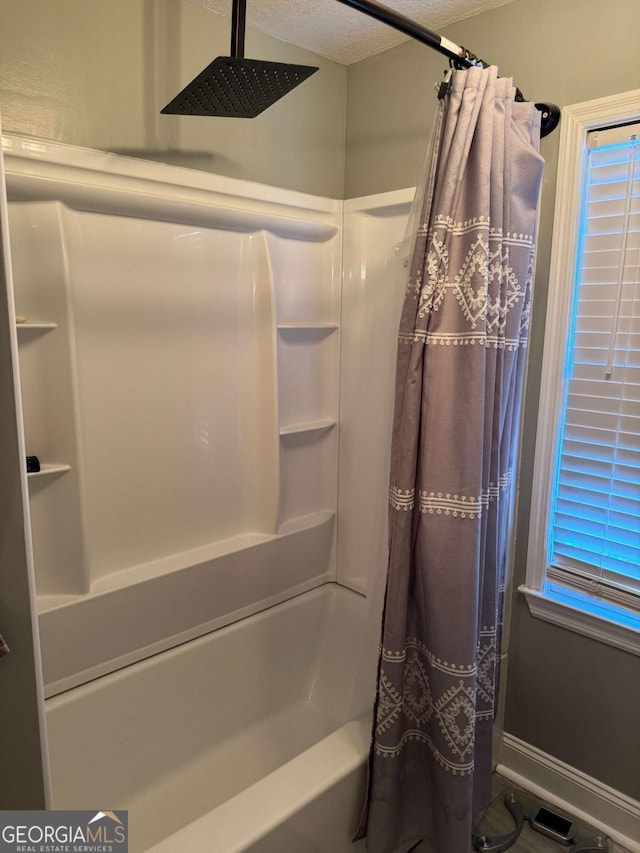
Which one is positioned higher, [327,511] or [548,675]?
[327,511]

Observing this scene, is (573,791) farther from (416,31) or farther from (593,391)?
(416,31)

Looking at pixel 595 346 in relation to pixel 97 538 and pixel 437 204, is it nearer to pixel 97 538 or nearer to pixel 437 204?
pixel 437 204

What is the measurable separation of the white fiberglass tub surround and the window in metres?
0.56

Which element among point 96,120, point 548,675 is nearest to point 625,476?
point 548,675

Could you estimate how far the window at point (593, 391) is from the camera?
1.55 m

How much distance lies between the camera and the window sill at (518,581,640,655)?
1.63 m

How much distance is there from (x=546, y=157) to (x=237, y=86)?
945 millimetres

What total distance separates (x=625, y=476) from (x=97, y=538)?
5.09ft

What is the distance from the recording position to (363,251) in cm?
216

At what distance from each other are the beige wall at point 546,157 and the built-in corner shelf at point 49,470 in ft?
4.53

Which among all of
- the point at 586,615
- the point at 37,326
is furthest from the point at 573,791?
the point at 37,326
